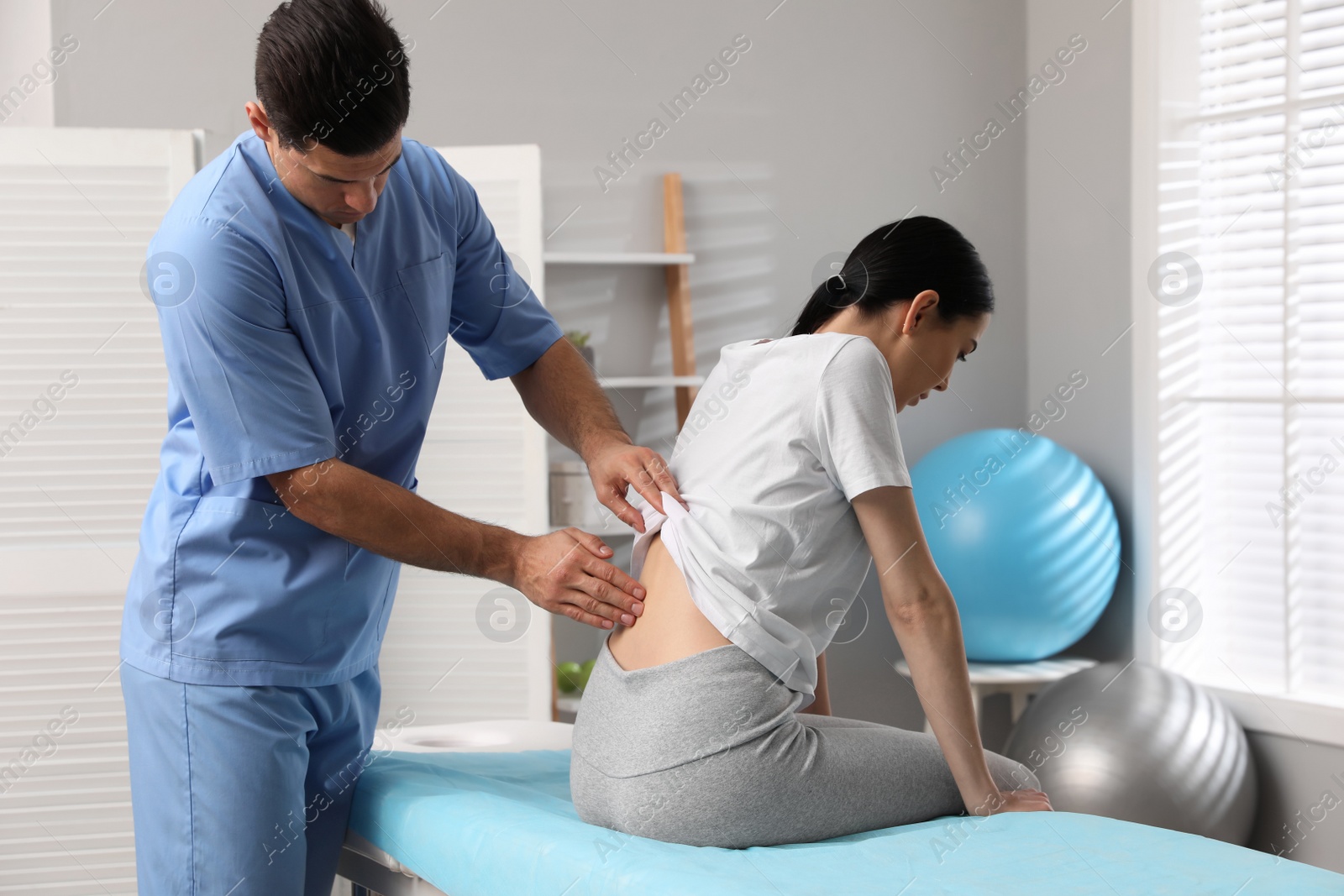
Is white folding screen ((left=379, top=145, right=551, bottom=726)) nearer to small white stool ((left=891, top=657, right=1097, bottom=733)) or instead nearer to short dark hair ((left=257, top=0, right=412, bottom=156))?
small white stool ((left=891, top=657, right=1097, bottom=733))

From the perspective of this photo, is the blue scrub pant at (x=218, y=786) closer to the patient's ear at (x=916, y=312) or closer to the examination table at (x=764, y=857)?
the examination table at (x=764, y=857)

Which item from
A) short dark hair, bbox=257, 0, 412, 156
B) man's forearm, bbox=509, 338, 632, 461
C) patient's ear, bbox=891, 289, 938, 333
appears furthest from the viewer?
man's forearm, bbox=509, 338, 632, 461

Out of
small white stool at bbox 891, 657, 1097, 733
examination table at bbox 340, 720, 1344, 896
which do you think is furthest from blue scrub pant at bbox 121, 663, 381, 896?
small white stool at bbox 891, 657, 1097, 733

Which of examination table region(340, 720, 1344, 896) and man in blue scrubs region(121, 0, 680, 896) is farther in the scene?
man in blue scrubs region(121, 0, 680, 896)

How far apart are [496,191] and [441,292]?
1.29m

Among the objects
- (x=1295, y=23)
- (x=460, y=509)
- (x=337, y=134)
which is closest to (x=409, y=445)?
(x=337, y=134)

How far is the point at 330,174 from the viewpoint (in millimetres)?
1150

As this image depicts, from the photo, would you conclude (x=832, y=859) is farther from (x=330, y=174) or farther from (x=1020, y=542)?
(x=1020, y=542)

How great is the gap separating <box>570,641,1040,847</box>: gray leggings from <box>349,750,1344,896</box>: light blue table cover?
0.02 meters

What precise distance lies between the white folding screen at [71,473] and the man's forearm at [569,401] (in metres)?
1.24

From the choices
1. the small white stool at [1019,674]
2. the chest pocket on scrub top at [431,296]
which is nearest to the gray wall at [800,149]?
the small white stool at [1019,674]

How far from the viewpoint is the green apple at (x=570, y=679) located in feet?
9.42

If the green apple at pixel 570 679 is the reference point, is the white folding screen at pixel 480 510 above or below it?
above

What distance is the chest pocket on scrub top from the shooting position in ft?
4.49
